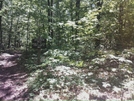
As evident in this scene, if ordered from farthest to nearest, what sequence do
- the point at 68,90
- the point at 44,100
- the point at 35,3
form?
the point at 35,3 < the point at 68,90 < the point at 44,100

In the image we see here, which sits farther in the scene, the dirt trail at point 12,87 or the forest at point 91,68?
the dirt trail at point 12,87

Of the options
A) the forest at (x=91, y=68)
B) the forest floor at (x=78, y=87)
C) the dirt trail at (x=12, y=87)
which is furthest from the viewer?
the dirt trail at (x=12, y=87)

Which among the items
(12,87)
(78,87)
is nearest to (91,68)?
(78,87)

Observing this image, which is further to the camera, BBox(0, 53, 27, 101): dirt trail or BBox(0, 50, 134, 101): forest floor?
BBox(0, 53, 27, 101): dirt trail

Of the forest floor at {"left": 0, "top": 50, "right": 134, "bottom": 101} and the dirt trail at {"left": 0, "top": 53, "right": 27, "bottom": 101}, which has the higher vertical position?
the forest floor at {"left": 0, "top": 50, "right": 134, "bottom": 101}

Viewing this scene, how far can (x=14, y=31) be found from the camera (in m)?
31.8

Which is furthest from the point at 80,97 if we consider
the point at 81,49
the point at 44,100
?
the point at 81,49

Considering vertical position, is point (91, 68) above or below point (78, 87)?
above

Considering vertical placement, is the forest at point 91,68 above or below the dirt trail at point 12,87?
above

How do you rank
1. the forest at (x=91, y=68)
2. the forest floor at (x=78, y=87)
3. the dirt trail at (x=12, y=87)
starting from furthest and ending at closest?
the dirt trail at (x=12, y=87) → the forest at (x=91, y=68) → the forest floor at (x=78, y=87)

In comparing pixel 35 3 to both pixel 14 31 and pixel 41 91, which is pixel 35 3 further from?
pixel 14 31

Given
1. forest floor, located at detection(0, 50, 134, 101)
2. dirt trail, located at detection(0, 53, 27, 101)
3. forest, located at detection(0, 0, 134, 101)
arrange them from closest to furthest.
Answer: forest floor, located at detection(0, 50, 134, 101), forest, located at detection(0, 0, 134, 101), dirt trail, located at detection(0, 53, 27, 101)

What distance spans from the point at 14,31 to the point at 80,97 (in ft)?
91.3

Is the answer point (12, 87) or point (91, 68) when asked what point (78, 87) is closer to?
point (91, 68)
